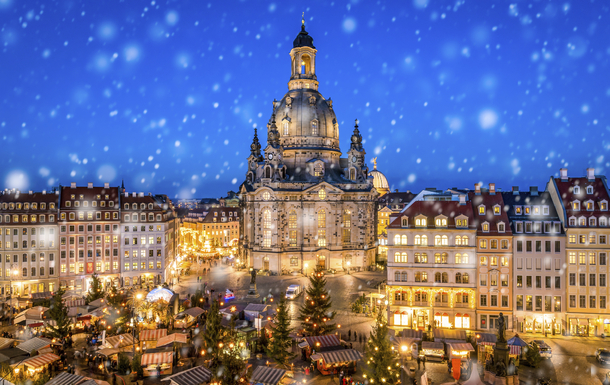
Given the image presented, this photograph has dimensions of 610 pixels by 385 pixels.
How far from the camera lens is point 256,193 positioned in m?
82.6

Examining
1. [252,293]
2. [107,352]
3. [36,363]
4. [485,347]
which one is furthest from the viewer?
[252,293]

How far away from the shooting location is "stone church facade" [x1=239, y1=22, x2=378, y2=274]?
81250mm

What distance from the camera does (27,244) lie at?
209 feet

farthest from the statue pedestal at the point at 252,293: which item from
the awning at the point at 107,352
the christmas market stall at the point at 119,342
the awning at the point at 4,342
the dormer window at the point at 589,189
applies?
the dormer window at the point at 589,189

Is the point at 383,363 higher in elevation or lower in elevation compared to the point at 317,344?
higher

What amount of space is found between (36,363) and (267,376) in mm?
16935

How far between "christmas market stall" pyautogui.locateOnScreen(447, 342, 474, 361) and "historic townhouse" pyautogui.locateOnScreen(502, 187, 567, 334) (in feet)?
38.2

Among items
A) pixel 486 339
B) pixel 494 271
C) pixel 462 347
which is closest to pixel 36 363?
pixel 462 347

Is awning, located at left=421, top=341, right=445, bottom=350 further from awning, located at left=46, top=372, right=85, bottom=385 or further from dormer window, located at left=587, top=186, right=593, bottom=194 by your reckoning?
awning, located at left=46, top=372, right=85, bottom=385

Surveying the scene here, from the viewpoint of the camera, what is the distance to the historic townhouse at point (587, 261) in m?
43.7

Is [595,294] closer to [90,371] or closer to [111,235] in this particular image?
[90,371]

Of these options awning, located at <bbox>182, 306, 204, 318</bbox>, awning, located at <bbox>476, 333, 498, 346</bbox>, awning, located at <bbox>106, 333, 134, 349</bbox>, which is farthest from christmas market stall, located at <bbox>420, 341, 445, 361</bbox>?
awning, located at <bbox>106, 333, 134, 349</bbox>

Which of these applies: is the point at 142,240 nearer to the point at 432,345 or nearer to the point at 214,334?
the point at 214,334

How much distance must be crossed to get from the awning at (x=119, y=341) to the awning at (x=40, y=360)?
4.23m
